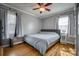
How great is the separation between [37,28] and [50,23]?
268 millimetres

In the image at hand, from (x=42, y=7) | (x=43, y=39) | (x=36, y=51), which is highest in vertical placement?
(x=42, y=7)

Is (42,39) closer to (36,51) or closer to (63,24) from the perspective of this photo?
(36,51)

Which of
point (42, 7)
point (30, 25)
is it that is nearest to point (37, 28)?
Answer: point (30, 25)

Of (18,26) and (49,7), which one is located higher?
(49,7)

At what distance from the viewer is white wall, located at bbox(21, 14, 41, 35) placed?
→ 119cm

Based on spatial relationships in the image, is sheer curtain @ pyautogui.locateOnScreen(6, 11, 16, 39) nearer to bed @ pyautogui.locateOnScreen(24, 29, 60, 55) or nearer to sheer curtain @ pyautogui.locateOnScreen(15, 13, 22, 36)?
sheer curtain @ pyautogui.locateOnScreen(15, 13, 22, 36)

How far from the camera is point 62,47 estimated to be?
118 centimetres

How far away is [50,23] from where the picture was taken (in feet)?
3.95

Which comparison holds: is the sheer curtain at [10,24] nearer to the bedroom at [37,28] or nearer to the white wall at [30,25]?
the bedroom at [37,28]

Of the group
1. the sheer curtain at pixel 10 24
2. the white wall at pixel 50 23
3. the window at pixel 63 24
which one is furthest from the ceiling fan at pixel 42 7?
the sheer curtain at pixel 10 24

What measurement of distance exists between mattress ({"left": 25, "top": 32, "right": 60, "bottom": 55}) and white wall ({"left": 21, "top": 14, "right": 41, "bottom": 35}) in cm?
10

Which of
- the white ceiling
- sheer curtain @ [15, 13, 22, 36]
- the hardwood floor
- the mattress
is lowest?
the hardwood floor

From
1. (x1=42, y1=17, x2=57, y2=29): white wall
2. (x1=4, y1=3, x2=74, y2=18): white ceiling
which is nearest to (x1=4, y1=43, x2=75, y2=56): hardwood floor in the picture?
(x1=42, y1=17, x2=57, y2=29): white wall

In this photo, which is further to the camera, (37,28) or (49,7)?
(37,28)
